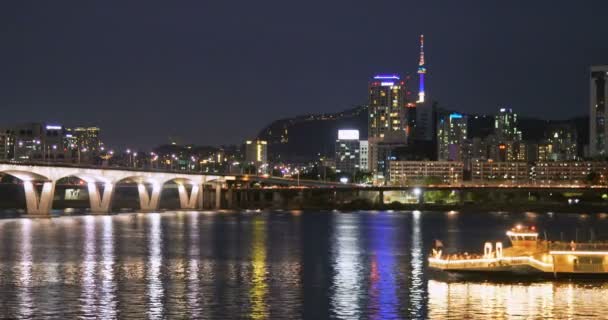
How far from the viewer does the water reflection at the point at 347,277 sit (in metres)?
54.7

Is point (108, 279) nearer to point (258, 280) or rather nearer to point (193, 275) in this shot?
point (193, 275)

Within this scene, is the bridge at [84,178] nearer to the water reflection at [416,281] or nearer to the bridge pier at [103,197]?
the bridge pier at [103,197]

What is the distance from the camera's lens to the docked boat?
66831 mm

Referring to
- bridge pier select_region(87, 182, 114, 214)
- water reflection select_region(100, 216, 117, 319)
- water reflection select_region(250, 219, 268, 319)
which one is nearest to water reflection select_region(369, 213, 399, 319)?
water reflection select_region(250, 219, 268, 319)

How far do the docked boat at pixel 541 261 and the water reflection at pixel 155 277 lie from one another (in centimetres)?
1886

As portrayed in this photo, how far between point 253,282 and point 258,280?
A: 3.79ft

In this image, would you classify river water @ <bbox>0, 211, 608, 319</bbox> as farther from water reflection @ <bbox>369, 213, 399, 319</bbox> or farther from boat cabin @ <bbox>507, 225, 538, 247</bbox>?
boat cabin @ <bbox>507, 225, 538, 247</bbox>

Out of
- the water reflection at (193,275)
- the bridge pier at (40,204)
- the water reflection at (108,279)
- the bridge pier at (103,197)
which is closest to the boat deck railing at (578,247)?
the water reflection at (193,275)

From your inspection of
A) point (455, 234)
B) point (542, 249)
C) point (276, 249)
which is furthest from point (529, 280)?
point (455, 234)

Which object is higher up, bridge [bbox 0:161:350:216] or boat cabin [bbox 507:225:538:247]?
bridge [bbox 0:161:350:216]

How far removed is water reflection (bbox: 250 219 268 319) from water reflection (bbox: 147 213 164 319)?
488cm

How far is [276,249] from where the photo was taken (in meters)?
94.9

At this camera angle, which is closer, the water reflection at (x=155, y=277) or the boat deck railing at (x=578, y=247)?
the water reflection at (x=155, y=277)

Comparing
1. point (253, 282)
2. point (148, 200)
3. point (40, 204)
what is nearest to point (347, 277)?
point (253, 282)
